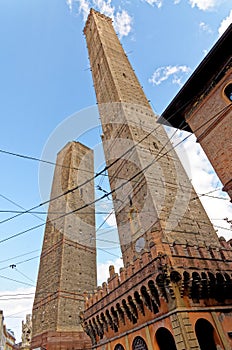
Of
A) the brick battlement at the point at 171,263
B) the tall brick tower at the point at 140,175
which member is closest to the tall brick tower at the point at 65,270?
the tall brick tower at the point at 140,175

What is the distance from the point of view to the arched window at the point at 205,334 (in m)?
7.22

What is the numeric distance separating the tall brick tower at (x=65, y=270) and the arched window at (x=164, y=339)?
6484mm

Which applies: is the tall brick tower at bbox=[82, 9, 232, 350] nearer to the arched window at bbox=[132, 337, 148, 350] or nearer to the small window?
the arched window at bbox=[132, 337, 148, 350]

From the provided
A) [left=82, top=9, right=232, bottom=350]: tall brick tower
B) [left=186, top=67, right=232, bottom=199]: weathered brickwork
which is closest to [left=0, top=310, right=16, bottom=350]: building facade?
[left=82, top=9, right=232, bottom=350]: tall brick tower

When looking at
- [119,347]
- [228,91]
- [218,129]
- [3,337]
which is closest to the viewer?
[228,91]

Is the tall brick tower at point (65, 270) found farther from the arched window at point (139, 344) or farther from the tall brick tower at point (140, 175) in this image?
the arched window at point (139, 344)

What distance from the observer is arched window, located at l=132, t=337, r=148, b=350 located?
8142 millimetres

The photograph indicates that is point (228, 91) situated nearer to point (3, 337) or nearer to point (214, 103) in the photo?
point (214, 103)

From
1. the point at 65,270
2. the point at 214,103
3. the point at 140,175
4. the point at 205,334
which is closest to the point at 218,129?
the point at 214,103

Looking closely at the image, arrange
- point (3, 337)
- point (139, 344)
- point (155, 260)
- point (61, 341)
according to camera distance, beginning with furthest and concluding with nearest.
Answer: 1. point (3, 337)
2. point (61, 341)
3. point (139, 344)
4. point (155, 260)

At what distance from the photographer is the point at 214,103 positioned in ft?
26.2

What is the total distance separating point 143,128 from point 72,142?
59.3ft

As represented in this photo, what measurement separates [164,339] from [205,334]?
139 centimetres

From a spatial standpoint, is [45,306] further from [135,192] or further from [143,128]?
[143,128]
